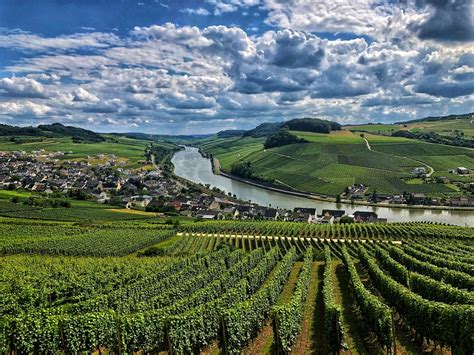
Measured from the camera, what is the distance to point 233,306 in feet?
91.1

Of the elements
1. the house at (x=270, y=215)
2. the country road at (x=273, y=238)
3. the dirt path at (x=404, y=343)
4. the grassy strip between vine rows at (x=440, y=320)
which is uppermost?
the grassy strip between vine rows at (x=440, y=320)

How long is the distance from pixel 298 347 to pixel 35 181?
15755 centimetres

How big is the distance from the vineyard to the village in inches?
2152

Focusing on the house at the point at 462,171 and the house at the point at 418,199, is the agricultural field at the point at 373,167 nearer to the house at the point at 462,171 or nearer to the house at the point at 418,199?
the house at the point at 462,171

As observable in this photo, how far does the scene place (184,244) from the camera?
244 ft

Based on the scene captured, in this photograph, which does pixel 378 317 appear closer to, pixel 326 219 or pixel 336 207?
pixel 326 219

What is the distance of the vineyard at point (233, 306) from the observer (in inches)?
958

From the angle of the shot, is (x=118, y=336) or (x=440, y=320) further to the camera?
(x=118, y=336)

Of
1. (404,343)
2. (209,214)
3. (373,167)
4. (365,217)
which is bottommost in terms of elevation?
(209,214)

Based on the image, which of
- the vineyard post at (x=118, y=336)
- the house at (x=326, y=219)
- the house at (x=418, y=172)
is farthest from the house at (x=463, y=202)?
the vineyard post at (x=118, y=336)

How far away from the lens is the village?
118 m

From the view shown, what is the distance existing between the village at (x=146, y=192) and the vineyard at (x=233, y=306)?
54662 millimetres

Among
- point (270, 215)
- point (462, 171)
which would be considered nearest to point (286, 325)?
point (270, 215)

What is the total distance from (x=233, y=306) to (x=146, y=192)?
5423 inches
